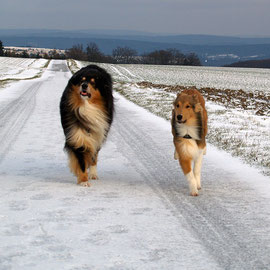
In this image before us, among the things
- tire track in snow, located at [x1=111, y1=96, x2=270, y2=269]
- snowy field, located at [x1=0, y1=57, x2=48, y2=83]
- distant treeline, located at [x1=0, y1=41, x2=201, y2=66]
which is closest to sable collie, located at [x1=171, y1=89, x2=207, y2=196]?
tire track in snow, located at [x1=111, y1=96, x2=270, y2=269]

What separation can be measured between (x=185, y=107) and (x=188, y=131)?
1.09ft

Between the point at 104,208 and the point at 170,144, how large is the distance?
460 centimetres

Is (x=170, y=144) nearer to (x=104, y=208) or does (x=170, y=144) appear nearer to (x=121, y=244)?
(x=104, y=208)

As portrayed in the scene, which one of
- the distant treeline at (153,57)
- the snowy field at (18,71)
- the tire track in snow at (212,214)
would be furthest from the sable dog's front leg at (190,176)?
the distant treeline at (153,57)

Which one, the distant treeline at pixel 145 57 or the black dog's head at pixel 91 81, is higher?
the black dog's head at pixel 91 81

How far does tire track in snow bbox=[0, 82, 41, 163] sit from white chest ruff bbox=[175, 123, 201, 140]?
12.7 feet

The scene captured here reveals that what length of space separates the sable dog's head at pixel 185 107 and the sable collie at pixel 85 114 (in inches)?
44.1

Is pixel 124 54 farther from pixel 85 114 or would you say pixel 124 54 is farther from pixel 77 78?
pixel 77 78

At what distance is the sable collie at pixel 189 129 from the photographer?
5812 millimetres

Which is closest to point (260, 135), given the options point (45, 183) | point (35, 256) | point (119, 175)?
point (119, 175)

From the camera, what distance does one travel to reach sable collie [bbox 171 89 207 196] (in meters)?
5.81

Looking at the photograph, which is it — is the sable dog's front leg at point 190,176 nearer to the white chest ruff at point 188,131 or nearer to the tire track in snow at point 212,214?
the tire track in snow at point 212,214

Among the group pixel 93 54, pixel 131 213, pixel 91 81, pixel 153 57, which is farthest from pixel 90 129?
pixel 153 57

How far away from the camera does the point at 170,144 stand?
32.1ft
